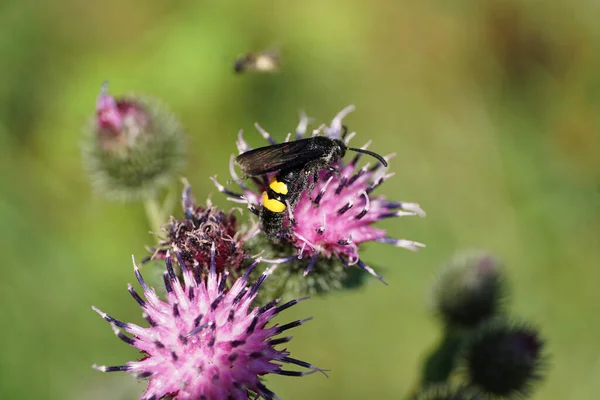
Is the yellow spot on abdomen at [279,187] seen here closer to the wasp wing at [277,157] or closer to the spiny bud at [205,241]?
the wasp wing at [277,157]

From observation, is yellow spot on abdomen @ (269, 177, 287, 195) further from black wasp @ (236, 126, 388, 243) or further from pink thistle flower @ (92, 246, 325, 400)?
pink thistle flower @ (92, 246, 325, 400)

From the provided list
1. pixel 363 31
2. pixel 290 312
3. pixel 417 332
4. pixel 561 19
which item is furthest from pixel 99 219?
pixel 561 19

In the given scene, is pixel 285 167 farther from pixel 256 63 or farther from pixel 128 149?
A: pixel 128 149

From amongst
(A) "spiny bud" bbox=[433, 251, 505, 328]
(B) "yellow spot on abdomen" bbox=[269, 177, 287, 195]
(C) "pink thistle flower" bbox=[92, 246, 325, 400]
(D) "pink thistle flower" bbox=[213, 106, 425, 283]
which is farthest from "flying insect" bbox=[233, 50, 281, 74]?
(A) "spiny bud" bbox=[433, 251, 505, 328]

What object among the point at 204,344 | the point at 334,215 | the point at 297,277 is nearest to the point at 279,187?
the point at 334,215

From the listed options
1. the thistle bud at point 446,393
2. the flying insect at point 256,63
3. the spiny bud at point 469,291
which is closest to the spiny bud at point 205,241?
the flying insect at point 256,63

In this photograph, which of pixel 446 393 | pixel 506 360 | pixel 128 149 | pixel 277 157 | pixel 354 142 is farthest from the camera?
pixel 354 142

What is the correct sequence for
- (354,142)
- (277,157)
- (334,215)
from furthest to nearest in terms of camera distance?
(354,142) → (334,215) → (277,157)

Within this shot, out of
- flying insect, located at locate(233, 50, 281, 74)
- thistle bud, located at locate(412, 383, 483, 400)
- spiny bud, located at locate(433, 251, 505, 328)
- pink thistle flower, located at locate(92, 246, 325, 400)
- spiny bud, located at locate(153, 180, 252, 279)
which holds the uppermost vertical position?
flying insect, located at locate(233, 50, 281, 74)
